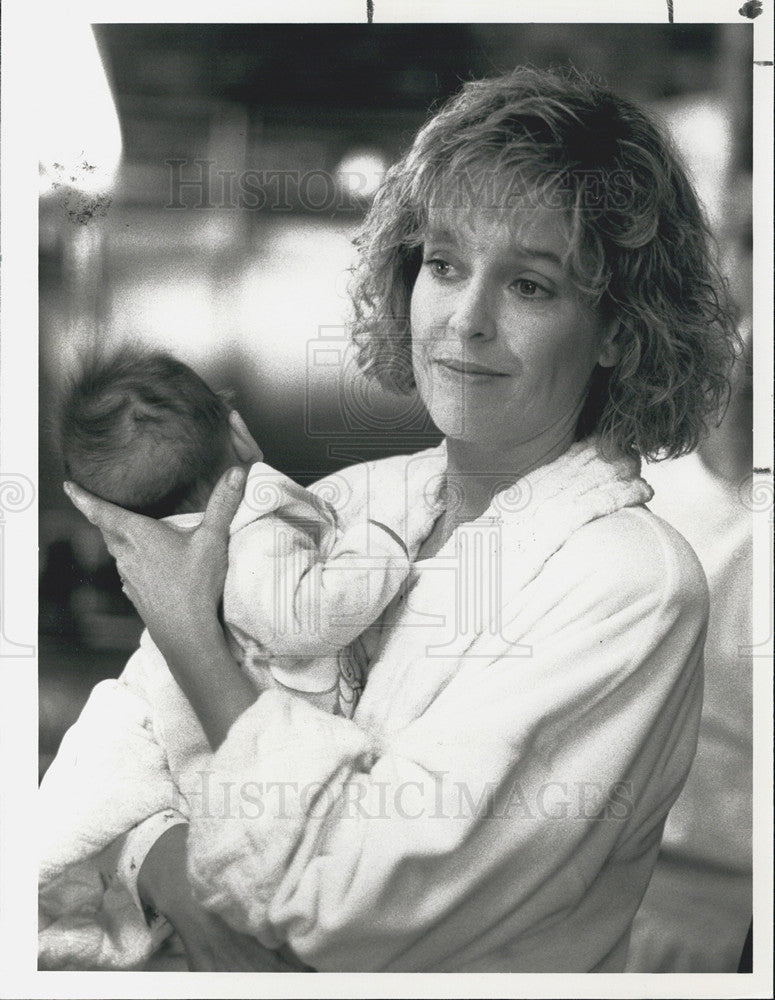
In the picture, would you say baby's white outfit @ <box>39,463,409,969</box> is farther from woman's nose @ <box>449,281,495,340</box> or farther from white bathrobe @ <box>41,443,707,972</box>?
woman's nose @ <box>449,281,495,340</box>

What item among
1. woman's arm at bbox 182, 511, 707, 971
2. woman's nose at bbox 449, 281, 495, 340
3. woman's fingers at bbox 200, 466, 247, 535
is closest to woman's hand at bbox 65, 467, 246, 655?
woman's fingers at bbox 200, 466, 247, 535

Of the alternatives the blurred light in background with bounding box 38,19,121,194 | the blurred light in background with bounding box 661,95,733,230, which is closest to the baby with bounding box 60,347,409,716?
the blurred light in background with bounding box 38,19,121,194

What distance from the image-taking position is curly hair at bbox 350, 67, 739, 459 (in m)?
1.72

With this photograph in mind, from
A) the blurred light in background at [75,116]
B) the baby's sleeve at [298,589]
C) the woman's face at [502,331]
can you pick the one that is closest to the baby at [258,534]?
the baby's sleeve at [298,589]

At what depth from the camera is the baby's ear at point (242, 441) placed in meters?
1.80

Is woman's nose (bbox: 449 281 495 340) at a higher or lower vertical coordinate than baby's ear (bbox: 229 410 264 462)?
higher

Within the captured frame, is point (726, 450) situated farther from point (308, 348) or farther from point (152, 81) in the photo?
point (152, 81)

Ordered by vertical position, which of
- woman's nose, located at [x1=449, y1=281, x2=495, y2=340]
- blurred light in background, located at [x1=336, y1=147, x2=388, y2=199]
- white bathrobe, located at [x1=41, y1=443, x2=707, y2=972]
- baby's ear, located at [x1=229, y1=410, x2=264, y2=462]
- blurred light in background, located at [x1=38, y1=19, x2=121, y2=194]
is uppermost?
blurred light in background, located at [x1=38, y1=19, x2=121, y2=194]

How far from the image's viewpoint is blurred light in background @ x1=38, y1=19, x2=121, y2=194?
1.86 metres

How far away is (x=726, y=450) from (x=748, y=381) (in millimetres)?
117

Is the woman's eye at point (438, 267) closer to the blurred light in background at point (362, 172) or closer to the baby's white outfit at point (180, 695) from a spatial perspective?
the blurred light in background at point (362, 172)

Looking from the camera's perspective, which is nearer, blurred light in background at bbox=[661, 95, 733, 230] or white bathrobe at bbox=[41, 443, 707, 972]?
white bathrobe at bbox=[41, 443, 707, 972]

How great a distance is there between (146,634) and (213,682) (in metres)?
0.16

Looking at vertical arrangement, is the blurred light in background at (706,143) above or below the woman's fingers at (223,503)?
above
